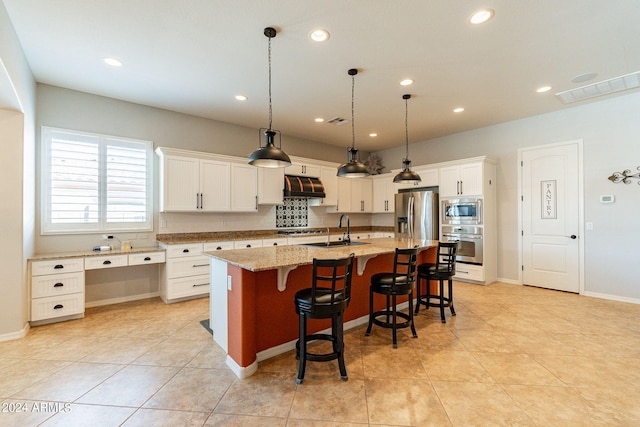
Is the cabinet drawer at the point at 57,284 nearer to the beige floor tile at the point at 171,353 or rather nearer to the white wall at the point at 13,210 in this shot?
the white wall at the point at 13,210

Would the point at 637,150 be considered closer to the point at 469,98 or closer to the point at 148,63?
the point at 469,98

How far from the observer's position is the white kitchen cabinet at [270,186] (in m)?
5.43

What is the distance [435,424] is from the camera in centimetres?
181

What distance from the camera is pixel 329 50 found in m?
3.03

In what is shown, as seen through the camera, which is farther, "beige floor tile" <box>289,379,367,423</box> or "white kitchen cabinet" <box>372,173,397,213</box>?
"white kitchen cabinet" <box>372,173,397,213</box>

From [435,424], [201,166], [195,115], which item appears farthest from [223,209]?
[435,424]

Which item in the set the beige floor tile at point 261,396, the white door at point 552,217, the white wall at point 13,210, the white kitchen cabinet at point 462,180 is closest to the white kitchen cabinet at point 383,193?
the white kitchen cabinet at point 462,180

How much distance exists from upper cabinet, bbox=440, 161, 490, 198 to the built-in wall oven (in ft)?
2.18

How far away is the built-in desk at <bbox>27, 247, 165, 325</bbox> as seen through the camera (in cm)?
335

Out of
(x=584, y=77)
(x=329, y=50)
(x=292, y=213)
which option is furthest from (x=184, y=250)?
(x=584, y=77)

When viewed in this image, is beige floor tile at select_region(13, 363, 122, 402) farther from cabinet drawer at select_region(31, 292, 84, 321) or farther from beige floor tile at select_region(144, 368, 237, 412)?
cabinet drawer at select_region(31, 292, 84, 321)

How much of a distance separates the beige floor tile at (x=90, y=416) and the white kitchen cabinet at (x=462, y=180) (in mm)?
5613

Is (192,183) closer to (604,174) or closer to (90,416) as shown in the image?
(90,416)

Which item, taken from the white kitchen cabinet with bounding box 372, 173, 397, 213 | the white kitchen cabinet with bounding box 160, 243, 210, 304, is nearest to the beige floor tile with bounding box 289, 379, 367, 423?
the white kitchen cabinet with bounding box 160, 243, 210, 304
